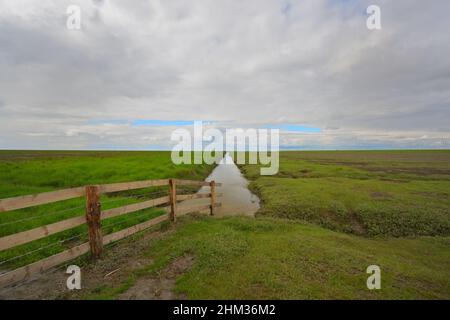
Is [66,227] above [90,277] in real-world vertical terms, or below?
above

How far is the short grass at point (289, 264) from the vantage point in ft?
16.9

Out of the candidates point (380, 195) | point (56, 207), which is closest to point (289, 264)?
point (56, 207)

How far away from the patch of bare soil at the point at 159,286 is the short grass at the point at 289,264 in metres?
0.18

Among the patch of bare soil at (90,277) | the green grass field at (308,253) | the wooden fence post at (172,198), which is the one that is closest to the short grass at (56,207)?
the green grass field at (308,253)

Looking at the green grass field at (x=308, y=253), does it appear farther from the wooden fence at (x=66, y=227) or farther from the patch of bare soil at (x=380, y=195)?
the patch of bare soil at (x=380, y=195)

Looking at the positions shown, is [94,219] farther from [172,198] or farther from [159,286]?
[172,198]

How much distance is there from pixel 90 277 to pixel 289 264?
490cm

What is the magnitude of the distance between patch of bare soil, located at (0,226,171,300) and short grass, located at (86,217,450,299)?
28cm

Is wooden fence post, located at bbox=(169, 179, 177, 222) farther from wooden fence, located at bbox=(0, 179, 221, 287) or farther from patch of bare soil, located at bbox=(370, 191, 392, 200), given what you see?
patch of bare soil, located at bbox=(370, 191, 392, 200)

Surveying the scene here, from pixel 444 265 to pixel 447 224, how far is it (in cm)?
580

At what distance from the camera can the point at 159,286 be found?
527 centimetres
